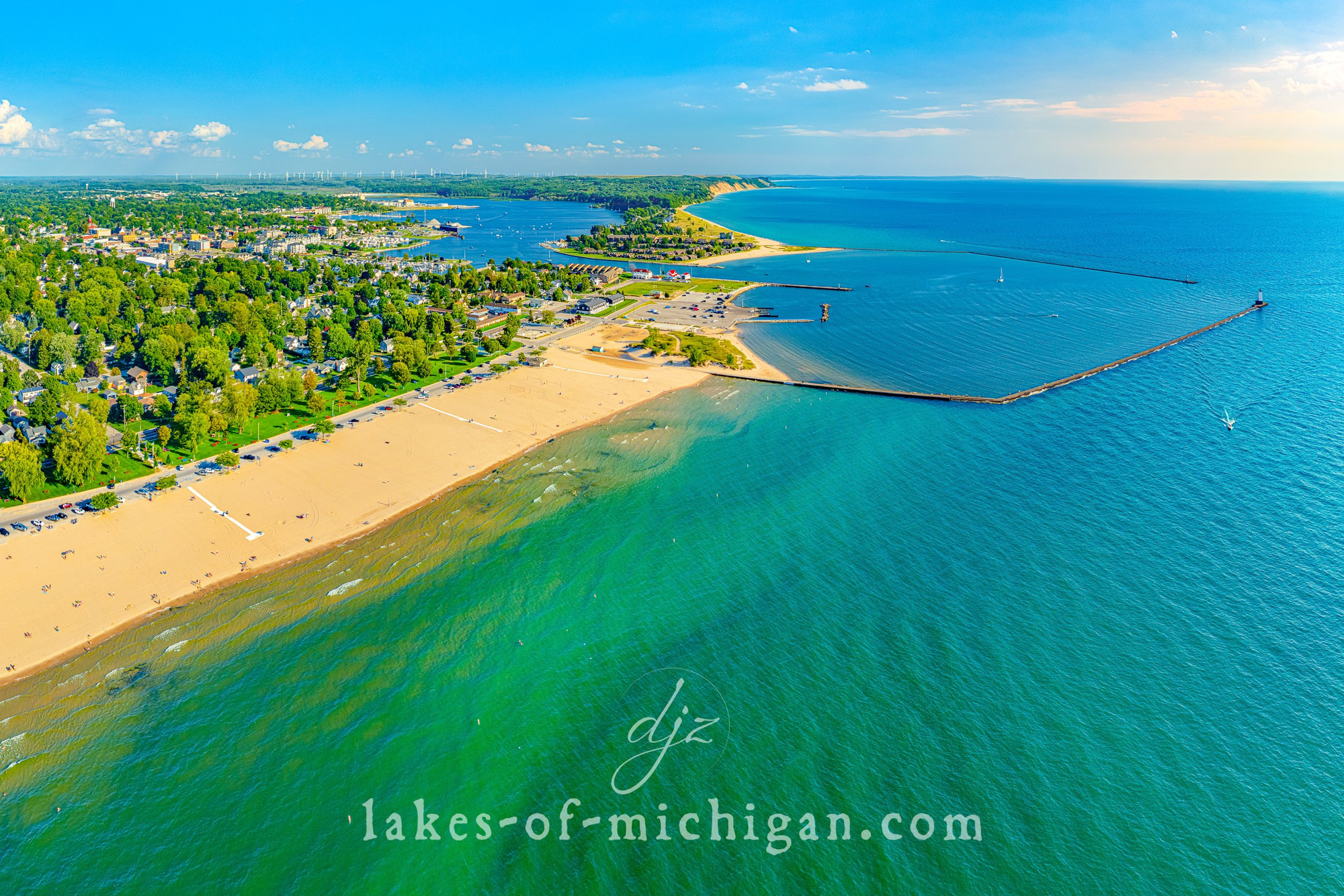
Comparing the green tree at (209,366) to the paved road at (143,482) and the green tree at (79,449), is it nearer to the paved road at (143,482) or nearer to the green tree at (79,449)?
the green tree at (79,449)

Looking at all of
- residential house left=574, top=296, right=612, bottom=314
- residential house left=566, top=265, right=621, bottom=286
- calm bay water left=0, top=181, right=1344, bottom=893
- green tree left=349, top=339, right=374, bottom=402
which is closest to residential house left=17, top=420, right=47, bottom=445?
green tree left=349, top=339, right=374, bottom=402

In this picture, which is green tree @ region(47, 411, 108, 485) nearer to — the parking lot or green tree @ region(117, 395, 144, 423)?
green tree @ region(117, 395, 144, 423)

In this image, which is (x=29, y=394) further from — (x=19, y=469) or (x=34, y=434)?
(x=19, y=469)

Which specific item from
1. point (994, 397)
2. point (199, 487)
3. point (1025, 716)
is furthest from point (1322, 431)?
point (199, 487)

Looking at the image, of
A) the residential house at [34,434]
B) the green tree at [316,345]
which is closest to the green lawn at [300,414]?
the residential house at [34,434]

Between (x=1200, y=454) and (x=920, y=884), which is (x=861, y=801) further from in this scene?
(x=1200, y=454)

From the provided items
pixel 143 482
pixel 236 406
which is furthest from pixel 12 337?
pixel 143 482
